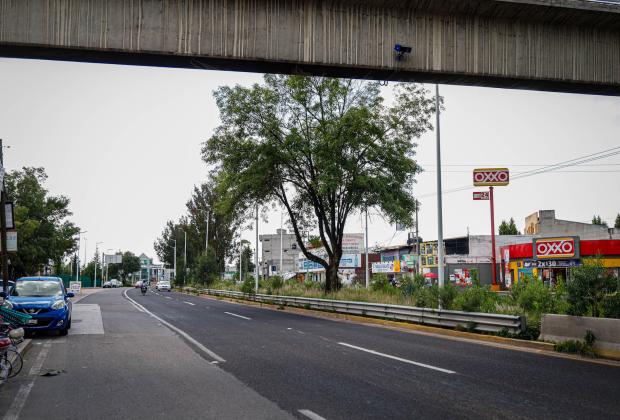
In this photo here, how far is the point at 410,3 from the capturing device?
34.0 feet

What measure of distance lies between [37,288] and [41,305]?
1.77m

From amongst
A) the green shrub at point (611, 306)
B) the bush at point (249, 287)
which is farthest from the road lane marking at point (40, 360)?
the bush at point (249, 287)

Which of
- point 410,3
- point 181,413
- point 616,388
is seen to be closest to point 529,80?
point 410,3

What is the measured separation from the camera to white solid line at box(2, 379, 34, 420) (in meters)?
6.92

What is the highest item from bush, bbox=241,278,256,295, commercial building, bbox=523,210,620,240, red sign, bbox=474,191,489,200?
red sign, bbox=474,191,489,200

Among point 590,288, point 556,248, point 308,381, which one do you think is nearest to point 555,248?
point 556,248

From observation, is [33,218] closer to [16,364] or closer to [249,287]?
[249,287]

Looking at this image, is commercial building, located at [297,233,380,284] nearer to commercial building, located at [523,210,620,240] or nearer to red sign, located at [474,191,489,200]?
red sign, located at [474,191,489,200]

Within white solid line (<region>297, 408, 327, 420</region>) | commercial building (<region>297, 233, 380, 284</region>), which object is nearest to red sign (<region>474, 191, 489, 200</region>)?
commercial building (<region>297, 233, 380, 284</region>)

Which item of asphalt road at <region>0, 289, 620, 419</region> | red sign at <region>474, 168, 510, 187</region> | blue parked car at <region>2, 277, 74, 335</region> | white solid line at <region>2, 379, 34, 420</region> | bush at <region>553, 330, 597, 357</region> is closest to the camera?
white solid line at <region>2, 379, 34, 420</region>

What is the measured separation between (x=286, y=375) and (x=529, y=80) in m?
7.21

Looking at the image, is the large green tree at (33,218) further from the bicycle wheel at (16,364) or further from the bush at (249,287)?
the bicycle wheel at (16,364)

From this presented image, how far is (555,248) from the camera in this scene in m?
44.3

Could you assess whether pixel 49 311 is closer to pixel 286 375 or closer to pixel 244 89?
pixel 286 375
